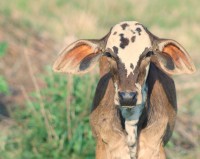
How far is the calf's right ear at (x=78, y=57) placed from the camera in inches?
315

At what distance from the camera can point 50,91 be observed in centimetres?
1023

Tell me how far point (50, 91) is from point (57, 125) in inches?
16.1

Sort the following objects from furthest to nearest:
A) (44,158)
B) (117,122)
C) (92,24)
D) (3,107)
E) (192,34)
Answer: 1. (192,34)
2. (92,24)
3. (3,107)
4. (44,158)
5. (117,122)

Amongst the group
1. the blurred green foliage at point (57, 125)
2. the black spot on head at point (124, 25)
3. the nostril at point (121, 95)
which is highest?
the black spot on head at point (124, 25)

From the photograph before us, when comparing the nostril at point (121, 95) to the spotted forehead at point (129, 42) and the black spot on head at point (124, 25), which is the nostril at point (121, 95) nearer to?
the spotted forehead at point (129, 42)

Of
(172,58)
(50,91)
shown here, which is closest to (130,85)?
(172,58)

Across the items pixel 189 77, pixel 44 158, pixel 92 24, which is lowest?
pixel 44 158

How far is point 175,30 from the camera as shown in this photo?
19.0 meters

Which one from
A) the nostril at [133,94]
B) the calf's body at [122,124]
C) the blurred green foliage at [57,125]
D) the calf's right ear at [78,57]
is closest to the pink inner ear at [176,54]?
the calf's body at [122,124]

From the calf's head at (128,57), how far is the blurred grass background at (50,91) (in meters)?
1.70

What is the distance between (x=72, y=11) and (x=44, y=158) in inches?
352

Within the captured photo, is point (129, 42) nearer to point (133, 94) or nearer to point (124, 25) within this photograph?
point (124, 25)

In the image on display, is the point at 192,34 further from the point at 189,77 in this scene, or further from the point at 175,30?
the point at 189,77

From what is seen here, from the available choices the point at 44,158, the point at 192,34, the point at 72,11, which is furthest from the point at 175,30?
the point at 44,158
